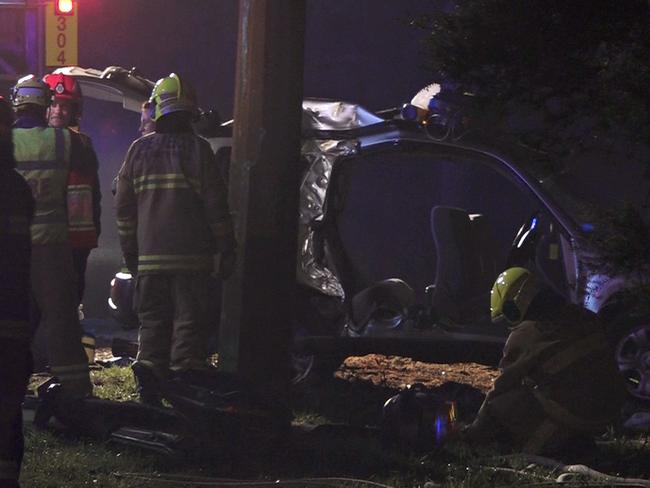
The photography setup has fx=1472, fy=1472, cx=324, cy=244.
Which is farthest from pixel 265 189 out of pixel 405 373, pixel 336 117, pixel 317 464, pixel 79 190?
pixel 405 373

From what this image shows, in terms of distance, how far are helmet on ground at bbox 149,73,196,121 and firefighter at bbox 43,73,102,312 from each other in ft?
2.07

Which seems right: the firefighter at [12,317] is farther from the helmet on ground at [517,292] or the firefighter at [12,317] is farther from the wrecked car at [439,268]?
the wrecked car at [439,268]

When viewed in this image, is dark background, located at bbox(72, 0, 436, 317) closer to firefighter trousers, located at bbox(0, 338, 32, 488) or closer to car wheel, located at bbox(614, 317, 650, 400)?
car wheel, located at bbox(614, 317, 650, 400)

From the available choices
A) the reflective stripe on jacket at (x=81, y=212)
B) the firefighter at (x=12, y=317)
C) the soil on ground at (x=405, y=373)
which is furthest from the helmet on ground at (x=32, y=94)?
the firefighter at (x=12, y=317)

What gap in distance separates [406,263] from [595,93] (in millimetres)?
9205

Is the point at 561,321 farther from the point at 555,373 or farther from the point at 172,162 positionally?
the point at 172,162

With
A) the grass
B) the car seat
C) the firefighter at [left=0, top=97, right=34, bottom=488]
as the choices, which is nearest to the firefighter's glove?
the grass

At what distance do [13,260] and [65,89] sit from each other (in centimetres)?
470

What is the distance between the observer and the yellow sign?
15367mm

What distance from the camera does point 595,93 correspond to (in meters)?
6.58

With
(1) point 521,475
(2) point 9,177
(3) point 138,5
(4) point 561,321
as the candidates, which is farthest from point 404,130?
(3) point 138,5

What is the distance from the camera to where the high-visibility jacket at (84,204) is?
29.3 ft

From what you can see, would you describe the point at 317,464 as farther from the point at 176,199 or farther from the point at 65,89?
the point at 65,89

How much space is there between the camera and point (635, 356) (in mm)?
8602
